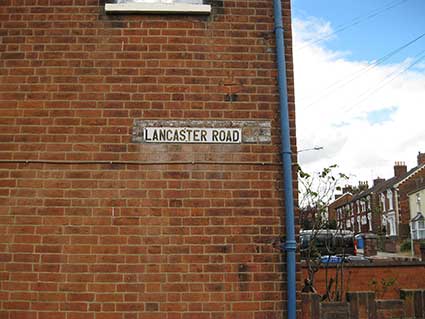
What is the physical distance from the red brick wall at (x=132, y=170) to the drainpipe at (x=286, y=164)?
0.29 feet

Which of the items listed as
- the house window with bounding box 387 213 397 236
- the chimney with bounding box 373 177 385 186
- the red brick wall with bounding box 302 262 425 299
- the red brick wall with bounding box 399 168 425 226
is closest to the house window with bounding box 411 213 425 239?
the red brick wall with bounding box 399 168 425 226

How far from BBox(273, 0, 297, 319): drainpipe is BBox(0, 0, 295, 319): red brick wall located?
90 mm

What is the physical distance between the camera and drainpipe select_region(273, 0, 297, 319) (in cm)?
383

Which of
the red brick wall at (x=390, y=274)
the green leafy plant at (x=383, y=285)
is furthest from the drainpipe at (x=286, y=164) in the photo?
the red brick wall at (x=390, y=274)

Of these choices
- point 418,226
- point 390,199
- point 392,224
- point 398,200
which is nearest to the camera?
point 418,226

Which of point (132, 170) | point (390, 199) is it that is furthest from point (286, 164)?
point (390, 199)

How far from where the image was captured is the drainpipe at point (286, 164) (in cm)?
A: 383

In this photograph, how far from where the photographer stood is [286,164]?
4.02 meters

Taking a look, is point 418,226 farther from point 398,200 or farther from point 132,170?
point 132,170

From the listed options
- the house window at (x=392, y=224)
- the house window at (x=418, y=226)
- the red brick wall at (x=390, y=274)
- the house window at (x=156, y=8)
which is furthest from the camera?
the house window at (x=392, y=224)

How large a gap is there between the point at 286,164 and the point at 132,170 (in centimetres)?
136

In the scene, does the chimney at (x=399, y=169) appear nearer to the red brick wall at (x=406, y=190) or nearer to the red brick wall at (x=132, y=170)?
the red brick wall at (x=406, y=190)

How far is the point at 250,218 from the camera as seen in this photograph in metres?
4.02

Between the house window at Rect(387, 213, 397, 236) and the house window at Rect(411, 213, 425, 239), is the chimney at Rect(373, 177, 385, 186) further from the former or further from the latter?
the house window at Rect(411, 213, 425, 239)
